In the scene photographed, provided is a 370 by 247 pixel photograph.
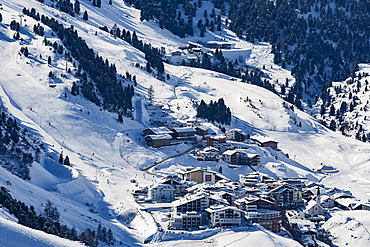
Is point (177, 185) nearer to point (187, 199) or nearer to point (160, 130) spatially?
point (187, 199)

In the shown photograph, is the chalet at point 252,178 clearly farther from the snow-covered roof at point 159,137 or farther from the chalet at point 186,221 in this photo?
the chalet at point 186,221

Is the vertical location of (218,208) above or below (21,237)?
below

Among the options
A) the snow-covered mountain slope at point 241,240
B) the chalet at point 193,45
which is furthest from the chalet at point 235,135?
the chalet at point 193,45

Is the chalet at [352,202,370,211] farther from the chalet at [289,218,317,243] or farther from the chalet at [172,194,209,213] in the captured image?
the chalet at [172,194,209,213]

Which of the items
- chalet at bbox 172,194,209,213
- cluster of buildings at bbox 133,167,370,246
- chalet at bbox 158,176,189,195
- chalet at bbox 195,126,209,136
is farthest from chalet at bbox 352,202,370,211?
chalet at bbox 195,126,209,136

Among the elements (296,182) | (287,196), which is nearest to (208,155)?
(296,182)

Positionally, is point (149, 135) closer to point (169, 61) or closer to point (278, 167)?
point (278, 167)
